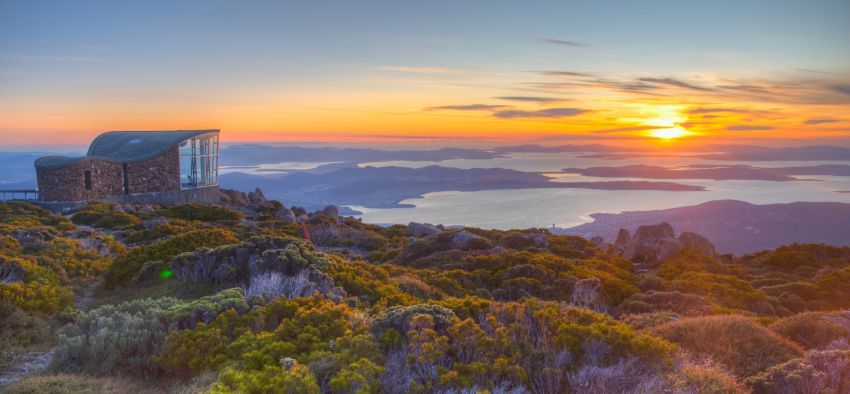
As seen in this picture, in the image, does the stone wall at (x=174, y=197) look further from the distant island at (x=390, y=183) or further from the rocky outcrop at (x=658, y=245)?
the rocky outcrop at (x=658, y=245)

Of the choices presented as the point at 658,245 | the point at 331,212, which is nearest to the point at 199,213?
the point at 331,212

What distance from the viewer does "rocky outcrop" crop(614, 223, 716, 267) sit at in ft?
56.2

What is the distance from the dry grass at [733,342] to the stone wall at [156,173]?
89.0ft

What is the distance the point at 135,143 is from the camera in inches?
1145

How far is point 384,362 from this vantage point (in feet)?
15.8

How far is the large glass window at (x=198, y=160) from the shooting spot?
29.2m

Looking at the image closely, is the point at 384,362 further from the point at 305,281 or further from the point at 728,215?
the point at 728,215

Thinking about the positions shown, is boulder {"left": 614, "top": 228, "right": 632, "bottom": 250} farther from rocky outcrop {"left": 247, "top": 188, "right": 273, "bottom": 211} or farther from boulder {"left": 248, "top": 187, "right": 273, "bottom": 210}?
boulder {"left": 248, "top": 187, "right": 273, "bottom": 210}

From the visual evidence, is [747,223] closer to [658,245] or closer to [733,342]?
[658,245]

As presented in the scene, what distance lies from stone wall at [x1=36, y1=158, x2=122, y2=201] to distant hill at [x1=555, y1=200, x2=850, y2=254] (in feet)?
78.5

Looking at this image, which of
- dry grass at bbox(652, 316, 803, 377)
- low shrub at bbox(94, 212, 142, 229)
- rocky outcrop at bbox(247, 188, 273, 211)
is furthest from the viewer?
rocky outcrop at bbox(247, 188, 273, 211)

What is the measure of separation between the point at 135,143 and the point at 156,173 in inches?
108

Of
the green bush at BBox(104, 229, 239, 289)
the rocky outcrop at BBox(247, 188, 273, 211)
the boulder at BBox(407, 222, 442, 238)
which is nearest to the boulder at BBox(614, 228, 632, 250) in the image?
the boulder at BBox(407, 222, 442, 238)

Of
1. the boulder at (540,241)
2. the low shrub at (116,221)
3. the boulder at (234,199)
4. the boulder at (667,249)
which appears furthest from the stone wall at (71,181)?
the boulder at (667,249)
